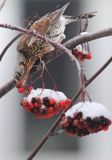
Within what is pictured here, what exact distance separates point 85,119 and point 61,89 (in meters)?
4.37

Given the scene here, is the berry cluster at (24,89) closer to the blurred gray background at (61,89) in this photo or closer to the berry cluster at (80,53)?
the berry cluster at (80,53)

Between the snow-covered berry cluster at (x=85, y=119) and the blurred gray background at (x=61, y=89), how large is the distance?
13.7 ft

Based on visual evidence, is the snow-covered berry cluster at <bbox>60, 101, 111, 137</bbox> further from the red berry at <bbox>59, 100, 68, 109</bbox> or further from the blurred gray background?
the blurred gray background

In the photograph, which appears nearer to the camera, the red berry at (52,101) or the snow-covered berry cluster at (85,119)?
the snow-covered berry cluster at (85,119)

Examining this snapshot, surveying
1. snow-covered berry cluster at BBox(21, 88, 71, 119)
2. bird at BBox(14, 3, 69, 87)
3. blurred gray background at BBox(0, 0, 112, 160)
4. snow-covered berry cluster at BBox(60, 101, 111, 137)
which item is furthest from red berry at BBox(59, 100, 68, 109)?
blurred gray background at BBox(0, 0, 112, 160)

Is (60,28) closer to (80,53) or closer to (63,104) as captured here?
(80,53)

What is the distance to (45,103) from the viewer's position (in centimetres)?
186

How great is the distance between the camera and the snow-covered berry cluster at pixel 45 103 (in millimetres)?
1834

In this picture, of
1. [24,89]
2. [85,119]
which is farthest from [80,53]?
[85,119]

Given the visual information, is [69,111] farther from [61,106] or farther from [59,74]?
[59,74]

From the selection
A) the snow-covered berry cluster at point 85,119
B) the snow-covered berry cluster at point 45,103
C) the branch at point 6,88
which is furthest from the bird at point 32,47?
the snow-covered berry cluster at point 85,119

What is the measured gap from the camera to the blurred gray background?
5.99 m

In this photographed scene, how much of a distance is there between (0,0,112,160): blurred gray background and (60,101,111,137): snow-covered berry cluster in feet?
13.7

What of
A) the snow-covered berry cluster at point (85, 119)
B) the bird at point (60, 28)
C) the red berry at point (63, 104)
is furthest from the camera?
the bird at point (60, 28)
